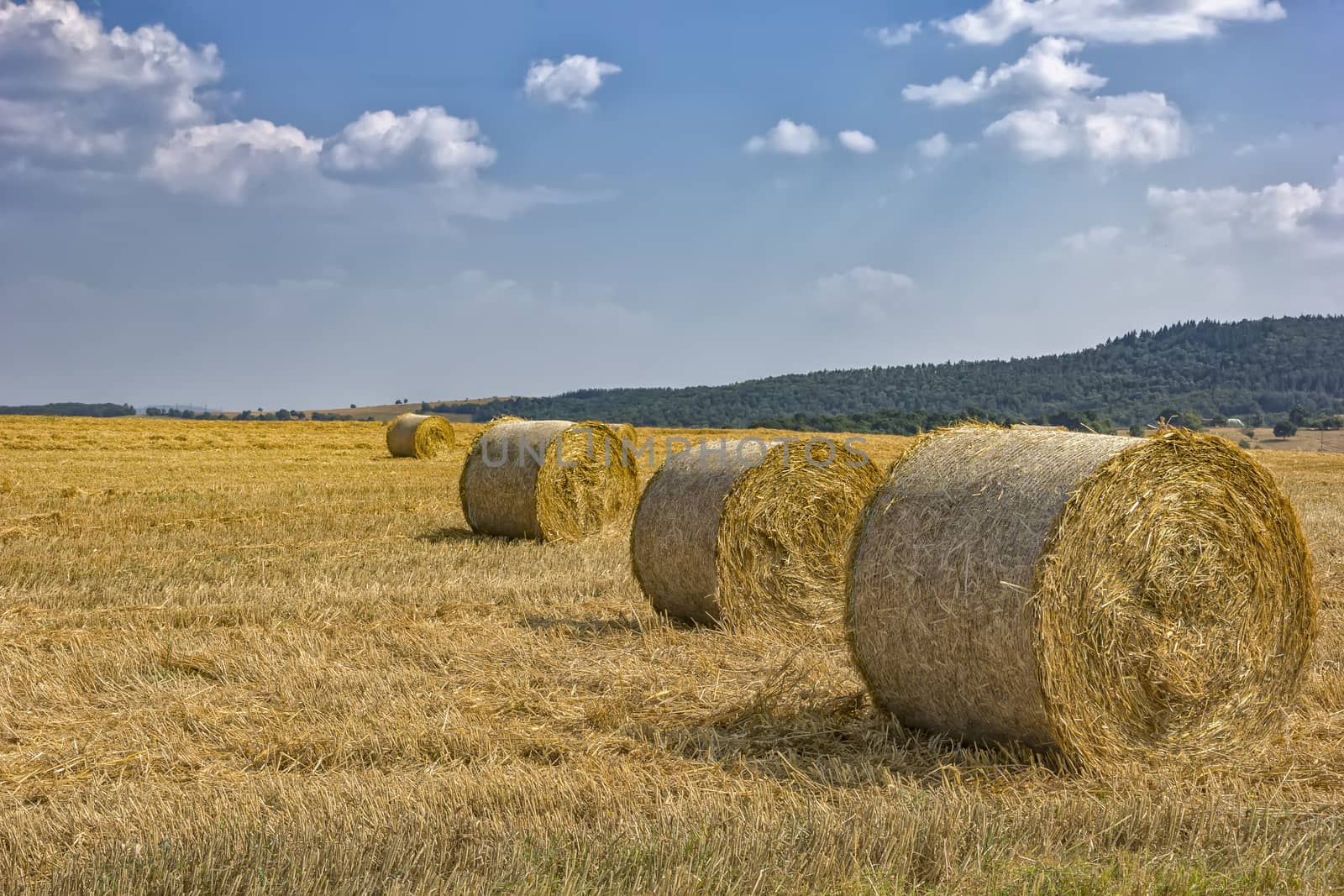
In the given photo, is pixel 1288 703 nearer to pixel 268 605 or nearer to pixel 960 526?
pixel 960 526

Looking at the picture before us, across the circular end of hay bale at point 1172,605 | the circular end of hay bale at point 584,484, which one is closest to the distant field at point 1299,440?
the circular end of hay bale at point 584,484

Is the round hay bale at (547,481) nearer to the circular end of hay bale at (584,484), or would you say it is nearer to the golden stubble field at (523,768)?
the circular end of hay bale at (584,484)

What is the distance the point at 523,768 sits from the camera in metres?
4.84

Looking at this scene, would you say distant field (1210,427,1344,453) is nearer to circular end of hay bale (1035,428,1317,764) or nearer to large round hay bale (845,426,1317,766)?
circular end of hay bale (1035,428,1317,764)

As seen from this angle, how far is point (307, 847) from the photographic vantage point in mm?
3947

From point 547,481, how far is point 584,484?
0.70m

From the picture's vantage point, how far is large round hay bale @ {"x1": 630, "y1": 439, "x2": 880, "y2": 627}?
8.27m

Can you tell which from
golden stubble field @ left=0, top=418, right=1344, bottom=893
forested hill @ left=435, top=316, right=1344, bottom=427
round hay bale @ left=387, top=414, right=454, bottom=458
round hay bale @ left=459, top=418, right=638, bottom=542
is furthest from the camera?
forested hill @ left=435, top=316, right=1344, bottom=427

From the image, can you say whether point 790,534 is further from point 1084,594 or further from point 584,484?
point 584,484

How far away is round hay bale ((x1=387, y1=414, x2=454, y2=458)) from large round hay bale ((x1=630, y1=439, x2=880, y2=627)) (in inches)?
731

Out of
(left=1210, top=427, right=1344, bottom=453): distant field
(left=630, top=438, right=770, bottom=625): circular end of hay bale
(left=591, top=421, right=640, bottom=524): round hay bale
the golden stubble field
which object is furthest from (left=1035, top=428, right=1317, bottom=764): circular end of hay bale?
(left=1210, top=427, right=1344, bottom=453): distant field

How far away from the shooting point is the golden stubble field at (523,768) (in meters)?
3.84

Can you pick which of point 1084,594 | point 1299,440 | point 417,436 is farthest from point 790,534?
point 1299,440

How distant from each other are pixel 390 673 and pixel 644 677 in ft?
4.77
